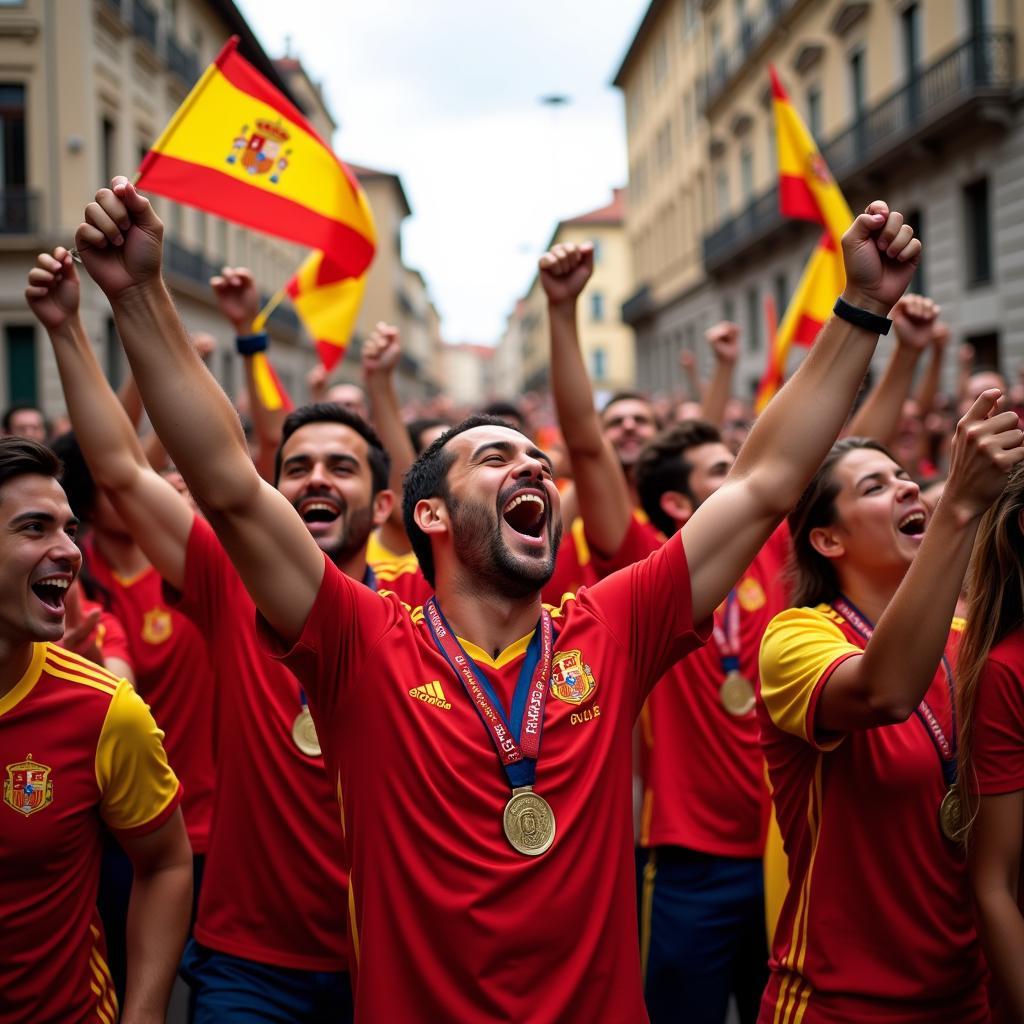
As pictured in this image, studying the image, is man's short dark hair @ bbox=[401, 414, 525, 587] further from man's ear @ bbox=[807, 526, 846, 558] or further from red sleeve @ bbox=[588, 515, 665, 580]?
red sleeve @ bbox=[588, 515, 665, 580]

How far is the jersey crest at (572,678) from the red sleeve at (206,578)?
48.5 inches

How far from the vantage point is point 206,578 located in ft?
11.6

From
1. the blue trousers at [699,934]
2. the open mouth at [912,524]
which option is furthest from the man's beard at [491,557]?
the blue trousers at [699,934]

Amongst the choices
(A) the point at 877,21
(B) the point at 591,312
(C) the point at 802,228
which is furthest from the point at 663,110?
(B) the point at 591,312

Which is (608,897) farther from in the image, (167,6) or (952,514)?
(167,6)

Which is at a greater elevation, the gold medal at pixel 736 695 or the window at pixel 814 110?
the window at pixel 814 110

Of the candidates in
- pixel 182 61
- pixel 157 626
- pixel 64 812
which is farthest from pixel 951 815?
pixel 182 61

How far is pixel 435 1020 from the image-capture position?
240cm

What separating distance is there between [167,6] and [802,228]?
16.6 metres

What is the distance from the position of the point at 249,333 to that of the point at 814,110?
27096 mm

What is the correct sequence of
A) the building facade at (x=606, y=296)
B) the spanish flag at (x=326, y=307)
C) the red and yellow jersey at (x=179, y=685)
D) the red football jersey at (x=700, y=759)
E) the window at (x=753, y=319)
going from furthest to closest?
the building facade at (x=606, y=296) → the window at (x=753, y=319) → the spanish flag at (x=326, y=307) → the red and yellow jersey at (x=179, y=685) → the red football jersey at (x=700, y=759)

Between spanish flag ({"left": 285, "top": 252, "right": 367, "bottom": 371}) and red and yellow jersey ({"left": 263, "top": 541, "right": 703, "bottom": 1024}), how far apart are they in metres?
3.90

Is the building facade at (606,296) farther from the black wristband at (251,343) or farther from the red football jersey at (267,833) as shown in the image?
the red football jersey at (267,833)

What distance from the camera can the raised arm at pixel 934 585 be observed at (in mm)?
2404
